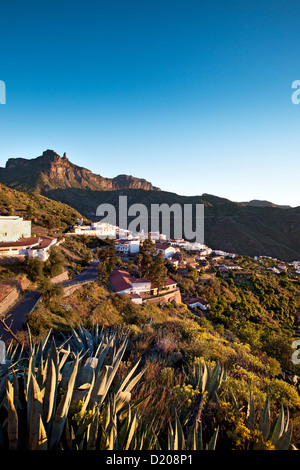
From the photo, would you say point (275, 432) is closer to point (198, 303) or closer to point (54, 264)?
point (54, 264)

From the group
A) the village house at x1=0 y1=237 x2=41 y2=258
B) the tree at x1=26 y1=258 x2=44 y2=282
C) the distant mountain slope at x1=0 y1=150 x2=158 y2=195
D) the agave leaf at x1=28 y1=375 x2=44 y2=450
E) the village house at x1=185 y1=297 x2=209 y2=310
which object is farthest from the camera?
the distant mountain slope at x1=0 y1=150 x2=158 y2=195

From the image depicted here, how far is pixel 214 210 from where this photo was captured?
99812 millimetres

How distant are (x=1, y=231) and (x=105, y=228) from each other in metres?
27.3

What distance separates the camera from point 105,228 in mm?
48219

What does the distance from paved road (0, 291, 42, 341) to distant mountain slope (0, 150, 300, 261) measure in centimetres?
6887

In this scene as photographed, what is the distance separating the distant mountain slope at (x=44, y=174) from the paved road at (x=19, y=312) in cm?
7797

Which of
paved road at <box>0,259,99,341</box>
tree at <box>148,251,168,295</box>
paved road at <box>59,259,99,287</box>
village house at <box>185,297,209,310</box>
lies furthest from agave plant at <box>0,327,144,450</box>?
village house at <box>185,297,209,310</box>

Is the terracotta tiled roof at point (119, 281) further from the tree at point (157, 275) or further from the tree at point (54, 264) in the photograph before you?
the tree at point (54, 264)

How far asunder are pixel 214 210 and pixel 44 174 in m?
86.3

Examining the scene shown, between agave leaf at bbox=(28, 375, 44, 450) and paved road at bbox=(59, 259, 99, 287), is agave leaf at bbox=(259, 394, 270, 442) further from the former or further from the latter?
paved road at bbox=(59, 259, 99, 287)

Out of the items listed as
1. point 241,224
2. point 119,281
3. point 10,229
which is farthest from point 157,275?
point 241,224

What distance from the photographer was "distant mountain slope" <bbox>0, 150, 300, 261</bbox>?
239 ft
